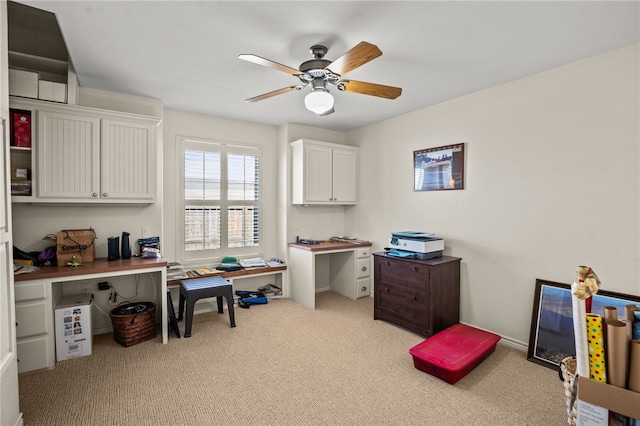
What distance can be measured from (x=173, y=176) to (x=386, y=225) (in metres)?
2.88

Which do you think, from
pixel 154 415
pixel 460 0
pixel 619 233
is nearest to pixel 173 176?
pixel 154 415

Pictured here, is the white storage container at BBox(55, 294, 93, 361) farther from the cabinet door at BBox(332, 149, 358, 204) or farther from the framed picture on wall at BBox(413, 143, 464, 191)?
the framed picture on wall at BBox(413, 143, 464, 191)

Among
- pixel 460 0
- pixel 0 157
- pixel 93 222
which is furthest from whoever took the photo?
pixel 93 222

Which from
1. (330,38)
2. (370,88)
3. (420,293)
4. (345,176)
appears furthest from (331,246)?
(330,38)

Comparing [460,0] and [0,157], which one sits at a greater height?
[460,0]

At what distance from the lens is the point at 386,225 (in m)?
4.32

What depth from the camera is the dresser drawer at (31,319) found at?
240 cm

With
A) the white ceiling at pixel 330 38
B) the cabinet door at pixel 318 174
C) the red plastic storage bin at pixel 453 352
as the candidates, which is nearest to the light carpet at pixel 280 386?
the red plastic storage bin at pixel 453 352

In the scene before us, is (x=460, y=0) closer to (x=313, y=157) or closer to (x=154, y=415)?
(x=313, y=157)

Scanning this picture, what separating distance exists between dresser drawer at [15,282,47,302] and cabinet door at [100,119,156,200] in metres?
0.94

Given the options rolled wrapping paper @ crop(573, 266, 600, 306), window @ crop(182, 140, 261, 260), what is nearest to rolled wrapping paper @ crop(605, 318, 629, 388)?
rolled wrapping paper @ crop(573, 266, 600, 306)

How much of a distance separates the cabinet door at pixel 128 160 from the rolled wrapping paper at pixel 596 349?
11.7ft

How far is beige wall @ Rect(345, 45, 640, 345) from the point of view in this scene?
2352 millimetres

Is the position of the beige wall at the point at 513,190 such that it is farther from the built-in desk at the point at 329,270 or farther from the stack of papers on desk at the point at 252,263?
the stack of papers on desk at the point at 252,263
